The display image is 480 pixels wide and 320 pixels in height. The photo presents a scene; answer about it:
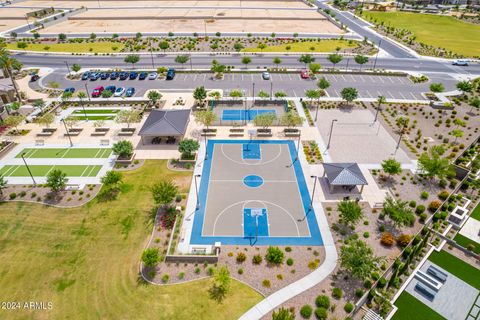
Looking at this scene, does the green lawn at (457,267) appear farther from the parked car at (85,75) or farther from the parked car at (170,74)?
the parked car at (85,75)

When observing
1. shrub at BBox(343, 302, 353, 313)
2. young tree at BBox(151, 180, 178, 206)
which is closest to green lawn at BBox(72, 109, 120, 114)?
young tree at BBox(151, 180, 178, 206)

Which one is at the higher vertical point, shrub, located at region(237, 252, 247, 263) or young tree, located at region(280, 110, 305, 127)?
young tree, located at region(280, 110, 305, 127)

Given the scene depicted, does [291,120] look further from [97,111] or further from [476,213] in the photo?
[97,111]

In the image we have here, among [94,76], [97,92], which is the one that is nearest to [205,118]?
[97,92]

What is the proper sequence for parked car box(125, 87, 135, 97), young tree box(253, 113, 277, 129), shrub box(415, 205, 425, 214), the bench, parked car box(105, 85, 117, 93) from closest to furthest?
the bench → shrub box(415, 205, 425, 214) → young tree box(253, 113, 277, 129) → parked car box(125, 87, 135, 97) → parked car box(105, 85, 117, 93)

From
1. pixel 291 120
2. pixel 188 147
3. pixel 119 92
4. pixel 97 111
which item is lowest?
pixel 97 111

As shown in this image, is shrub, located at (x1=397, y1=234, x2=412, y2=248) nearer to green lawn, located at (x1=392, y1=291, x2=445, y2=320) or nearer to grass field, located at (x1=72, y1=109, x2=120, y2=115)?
green lawn, located at (x1=392, y1=291, x2=445, y2=320)

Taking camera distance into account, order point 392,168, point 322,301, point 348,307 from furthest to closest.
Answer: point 392,168 < point 322,301 < point 348,307
